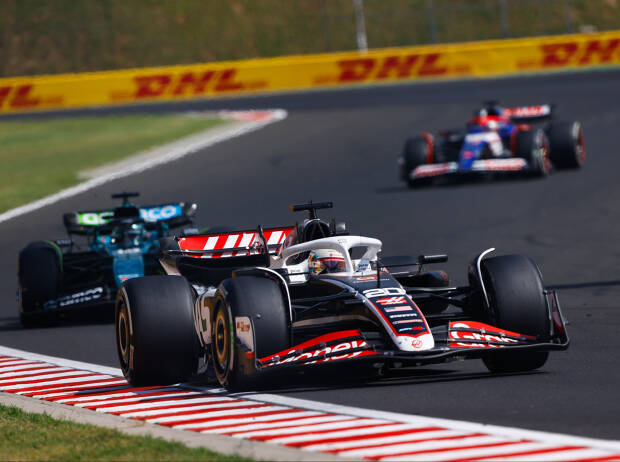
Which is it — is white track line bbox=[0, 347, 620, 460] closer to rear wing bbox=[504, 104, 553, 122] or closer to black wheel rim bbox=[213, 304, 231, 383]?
black wheel rim bbox=[213, 304, 231, 383]

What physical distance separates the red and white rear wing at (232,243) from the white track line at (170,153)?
→ 448 inches

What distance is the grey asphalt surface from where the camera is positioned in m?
9.34

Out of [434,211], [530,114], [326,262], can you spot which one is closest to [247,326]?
[326,262]

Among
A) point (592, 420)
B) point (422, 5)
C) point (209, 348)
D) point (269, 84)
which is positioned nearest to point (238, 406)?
point (209, 348)

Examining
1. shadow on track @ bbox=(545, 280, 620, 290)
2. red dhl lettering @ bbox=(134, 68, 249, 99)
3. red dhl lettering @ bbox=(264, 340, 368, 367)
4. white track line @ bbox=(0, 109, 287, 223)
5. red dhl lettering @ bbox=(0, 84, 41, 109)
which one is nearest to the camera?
red dhl lettering @ bbox=(264, 340, 368, 367)

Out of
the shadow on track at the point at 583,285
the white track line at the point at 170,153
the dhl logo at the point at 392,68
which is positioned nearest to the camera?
the shadow on track at the point at 583,285

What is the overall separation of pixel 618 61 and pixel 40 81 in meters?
18.0

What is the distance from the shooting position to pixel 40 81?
4234 centimetres

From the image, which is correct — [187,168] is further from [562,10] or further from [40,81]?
[562,10]

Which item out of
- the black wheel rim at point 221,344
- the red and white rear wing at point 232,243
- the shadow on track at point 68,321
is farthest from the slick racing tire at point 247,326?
the shadow on track at point 68,321

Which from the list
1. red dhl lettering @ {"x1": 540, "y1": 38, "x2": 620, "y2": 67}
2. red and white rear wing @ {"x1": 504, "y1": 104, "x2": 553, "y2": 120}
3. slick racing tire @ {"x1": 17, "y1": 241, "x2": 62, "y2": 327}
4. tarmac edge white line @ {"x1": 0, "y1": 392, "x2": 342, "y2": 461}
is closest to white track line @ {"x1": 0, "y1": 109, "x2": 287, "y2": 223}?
slick racing tire @ {"x1": 17, "y1": 241, "x2": 62, "y2": 327}

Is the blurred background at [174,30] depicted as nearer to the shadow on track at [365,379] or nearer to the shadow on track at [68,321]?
the shadow on track at [68,321]

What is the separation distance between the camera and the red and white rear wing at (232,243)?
1247 centimetres

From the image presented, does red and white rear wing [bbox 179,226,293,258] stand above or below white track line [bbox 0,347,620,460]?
above
